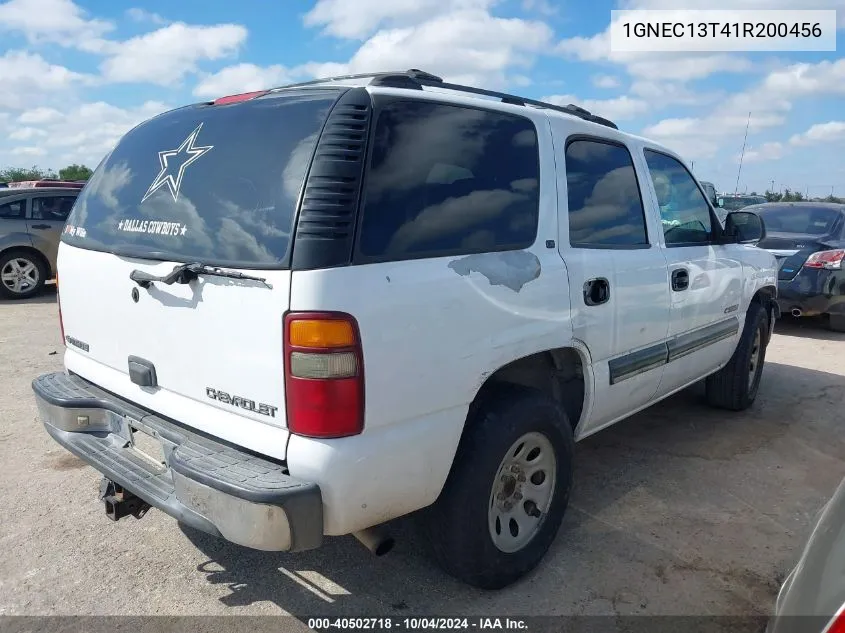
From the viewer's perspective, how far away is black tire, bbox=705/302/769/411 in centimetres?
488

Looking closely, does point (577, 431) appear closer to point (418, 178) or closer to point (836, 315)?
point (418, 178)

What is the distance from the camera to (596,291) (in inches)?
121

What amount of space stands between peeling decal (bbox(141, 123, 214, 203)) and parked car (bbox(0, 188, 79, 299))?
323 inches

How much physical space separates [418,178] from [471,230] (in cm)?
31

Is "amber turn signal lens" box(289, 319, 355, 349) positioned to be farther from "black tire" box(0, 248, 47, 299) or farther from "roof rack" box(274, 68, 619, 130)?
"black tire" box(0, 248, 47, 299)

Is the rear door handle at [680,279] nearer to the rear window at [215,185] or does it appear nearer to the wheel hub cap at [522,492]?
the wheel hub cap at [522,492]

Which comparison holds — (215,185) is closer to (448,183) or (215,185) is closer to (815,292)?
(448,183)

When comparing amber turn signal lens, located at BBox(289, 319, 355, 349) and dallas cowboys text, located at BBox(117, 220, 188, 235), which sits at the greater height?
dallas cowboys text, located at BBox(117, 220, 188, 235)

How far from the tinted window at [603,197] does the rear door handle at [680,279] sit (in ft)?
1.04

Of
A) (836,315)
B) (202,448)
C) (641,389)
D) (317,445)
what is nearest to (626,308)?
(641,389)

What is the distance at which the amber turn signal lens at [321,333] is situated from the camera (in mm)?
2041

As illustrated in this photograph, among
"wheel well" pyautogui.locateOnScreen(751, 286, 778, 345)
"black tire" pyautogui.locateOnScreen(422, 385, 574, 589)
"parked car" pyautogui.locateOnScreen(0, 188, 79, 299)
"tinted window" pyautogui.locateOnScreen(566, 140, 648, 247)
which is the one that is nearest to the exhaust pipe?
"black tire" pyautogui.locateOnScreen(422, 385, 574, 589)

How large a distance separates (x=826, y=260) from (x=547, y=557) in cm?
644

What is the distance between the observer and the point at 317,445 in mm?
2090
